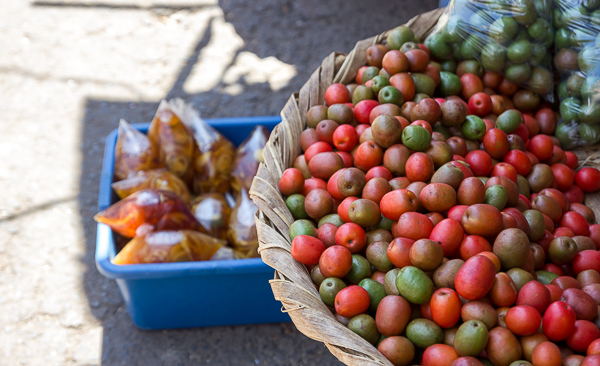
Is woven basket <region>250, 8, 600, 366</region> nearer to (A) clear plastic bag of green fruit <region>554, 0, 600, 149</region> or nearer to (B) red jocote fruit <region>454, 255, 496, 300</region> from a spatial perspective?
(A) clear plastic bag of green fruit <region>554, 0, 600, 149</region>

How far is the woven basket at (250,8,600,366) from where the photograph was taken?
1271 millimetres

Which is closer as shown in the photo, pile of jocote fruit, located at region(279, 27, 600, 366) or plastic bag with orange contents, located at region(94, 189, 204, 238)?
pile of jocote fruit, located at region(279, 27, 600, 366)

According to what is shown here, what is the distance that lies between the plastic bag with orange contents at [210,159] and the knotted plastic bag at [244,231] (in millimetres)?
314

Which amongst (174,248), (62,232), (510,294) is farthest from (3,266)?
(510,294)

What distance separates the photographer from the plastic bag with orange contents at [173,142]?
97.5 inches

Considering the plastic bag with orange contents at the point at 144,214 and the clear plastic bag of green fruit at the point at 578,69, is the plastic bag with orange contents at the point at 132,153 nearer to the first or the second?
the plastic bag with orange contents at the point at 144,214

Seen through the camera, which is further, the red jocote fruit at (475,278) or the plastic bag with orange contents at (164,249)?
the plastic bag with orange contents at (164,249)

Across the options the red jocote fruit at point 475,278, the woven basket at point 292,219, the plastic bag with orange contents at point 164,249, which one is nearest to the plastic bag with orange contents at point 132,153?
the plastic bag with orange contents at point 164,249

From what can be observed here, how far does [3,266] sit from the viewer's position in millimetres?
2600

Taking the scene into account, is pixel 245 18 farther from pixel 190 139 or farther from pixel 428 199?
pixel 428 199

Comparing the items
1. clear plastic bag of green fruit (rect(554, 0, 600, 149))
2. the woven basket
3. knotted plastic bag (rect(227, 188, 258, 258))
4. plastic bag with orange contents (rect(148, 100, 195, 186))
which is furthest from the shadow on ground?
clear plastic bag of green fruit (rect(554, 0, 600, 149))

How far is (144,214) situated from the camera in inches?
83.4

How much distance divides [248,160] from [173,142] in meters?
0.40

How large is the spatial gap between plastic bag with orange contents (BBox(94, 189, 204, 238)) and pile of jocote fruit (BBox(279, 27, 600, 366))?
679mm
